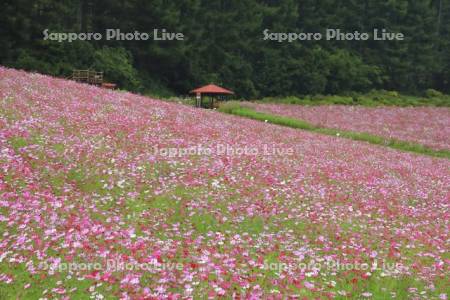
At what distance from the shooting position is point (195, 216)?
12.2 metres

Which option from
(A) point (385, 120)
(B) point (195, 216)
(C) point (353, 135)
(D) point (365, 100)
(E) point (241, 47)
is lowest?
(B) point (195, 216)

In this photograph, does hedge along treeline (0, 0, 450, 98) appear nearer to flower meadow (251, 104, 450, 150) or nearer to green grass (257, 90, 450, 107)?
green grass (257, 90, 450, 107)

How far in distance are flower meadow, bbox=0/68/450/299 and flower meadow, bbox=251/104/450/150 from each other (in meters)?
18.1

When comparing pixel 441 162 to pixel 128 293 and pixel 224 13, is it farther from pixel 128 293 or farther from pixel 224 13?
pixel 224 13

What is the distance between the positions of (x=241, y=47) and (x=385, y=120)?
25.7 metres

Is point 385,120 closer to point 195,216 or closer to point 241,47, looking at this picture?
point 241,47

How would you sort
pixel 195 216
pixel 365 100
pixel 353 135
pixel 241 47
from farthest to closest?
1. pixel 241 47
2. pixel 365 100
3. pixel 353 135
4. pixel 195 216

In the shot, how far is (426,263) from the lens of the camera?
10.5 m

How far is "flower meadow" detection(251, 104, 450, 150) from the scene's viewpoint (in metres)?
40.2

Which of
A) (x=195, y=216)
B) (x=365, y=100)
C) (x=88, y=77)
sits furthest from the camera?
(x=365, y=100)

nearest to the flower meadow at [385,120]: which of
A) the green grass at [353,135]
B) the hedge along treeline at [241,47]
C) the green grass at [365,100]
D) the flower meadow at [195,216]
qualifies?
the green grass at [353,135]

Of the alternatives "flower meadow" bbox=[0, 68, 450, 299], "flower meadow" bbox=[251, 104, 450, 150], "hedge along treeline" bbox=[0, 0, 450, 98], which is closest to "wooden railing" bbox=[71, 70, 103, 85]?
"hedge along treeline" bbox=[0, 0, 450, 98]

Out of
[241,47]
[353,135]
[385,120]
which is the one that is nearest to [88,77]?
[353,135]

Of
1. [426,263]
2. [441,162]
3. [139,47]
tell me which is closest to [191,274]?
[426,263]
